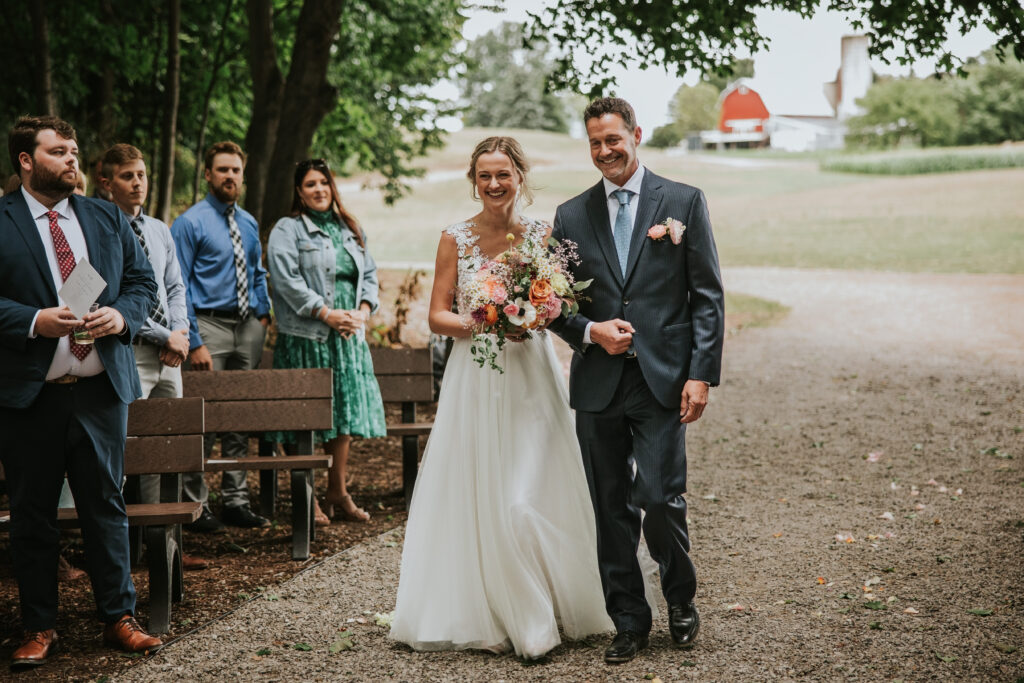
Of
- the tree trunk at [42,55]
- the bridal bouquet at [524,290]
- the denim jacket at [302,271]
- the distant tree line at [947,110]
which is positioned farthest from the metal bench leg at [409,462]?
the distant tree line at [947,110]

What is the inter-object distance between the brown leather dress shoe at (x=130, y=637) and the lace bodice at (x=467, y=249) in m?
2.19

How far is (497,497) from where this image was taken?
5012 mm

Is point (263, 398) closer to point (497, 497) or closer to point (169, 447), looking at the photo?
point (169, 447)

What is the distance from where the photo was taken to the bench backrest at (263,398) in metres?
6.93

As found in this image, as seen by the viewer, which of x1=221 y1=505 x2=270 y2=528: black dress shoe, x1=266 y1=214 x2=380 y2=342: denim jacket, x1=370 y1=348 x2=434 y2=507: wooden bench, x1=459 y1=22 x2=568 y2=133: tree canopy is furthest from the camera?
x1=459 y1=22 x2=568 y2=133: tree canopy

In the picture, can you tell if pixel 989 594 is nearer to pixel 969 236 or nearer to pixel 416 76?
pixel 416 76

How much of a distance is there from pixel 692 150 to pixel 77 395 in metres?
96.1

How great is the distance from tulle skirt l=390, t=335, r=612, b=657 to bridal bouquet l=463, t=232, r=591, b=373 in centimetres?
37

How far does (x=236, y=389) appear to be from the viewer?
23.0 ft

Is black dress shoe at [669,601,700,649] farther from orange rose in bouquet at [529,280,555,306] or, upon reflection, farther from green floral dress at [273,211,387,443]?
green floral dress at [273,211,387,443]

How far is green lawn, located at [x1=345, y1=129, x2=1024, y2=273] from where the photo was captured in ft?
110

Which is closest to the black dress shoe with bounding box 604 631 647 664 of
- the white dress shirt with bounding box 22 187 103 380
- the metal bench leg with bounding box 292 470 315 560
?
the metal bench leg with bounding box 292 470 315 560

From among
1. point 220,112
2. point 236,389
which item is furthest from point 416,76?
point 236,389

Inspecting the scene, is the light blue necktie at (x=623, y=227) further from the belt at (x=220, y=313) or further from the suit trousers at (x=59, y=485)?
the belt at (x=220, y=313)
